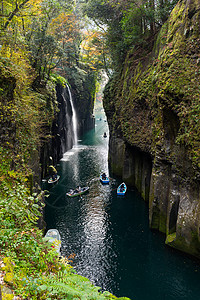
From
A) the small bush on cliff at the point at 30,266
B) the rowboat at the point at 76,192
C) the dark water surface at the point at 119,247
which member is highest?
the small bush on cliff at the point at 30,266

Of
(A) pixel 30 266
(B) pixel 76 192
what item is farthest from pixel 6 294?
(B) pixel 76 192

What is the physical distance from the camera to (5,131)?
418 inches

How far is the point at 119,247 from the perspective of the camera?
1584 cm

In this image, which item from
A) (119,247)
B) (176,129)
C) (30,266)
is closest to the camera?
(30,266)

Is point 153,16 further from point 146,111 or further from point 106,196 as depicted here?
point 106,196

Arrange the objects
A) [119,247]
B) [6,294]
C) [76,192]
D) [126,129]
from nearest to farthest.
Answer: [6,294]
[119,247]
[76,192]
[126,129]

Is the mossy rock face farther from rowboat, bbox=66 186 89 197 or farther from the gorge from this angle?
rowboat, bbox=66 186 89 197

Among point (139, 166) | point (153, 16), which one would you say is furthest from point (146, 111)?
point (153, 16)

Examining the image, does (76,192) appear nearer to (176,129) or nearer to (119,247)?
(119,247)

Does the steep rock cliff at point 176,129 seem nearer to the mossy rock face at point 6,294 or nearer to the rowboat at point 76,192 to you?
the rowboat at point 76,192

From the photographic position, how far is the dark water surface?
40.6ft

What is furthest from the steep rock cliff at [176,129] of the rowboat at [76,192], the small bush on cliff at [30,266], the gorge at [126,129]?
the small bush on cliff at [30,266]

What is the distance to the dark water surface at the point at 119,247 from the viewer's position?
1238 cm

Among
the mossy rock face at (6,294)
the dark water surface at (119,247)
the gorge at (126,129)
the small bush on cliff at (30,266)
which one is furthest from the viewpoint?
the dark water surface at (119,247)
